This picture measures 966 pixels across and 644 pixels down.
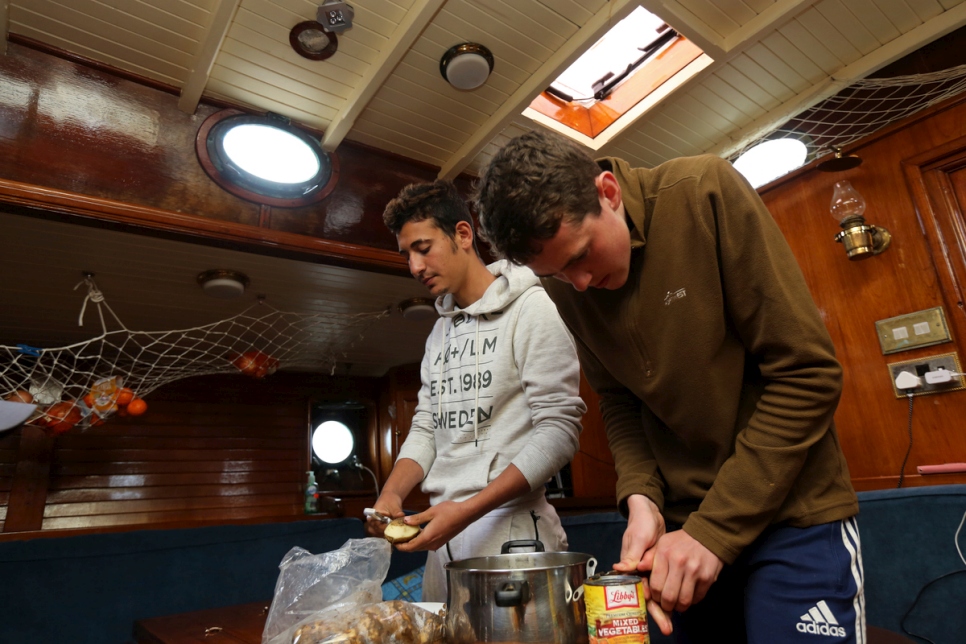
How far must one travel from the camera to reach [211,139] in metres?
2.47

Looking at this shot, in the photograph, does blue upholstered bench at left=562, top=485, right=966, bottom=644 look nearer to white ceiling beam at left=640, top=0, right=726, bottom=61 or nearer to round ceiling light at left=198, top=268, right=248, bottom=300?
white ceiling beam at left=640, top=0, right=726, bottom=61

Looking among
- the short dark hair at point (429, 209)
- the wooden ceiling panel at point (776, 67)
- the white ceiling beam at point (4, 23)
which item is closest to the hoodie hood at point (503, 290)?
the short dark hair at point (429, 209)

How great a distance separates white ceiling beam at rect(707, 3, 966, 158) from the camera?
241cm

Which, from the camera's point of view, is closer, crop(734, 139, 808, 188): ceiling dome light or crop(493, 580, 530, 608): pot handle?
crop(493, 580, 530, 608): pot handle

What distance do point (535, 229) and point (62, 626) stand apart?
9.79 ft

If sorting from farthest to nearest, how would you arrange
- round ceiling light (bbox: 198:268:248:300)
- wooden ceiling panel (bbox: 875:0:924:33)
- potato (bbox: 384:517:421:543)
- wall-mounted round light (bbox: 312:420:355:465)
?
wall-mounted round light (bbox: 312:420:355:465)
round ceiling light (bbox: 198:268:248:300)
wooden ceiling panel (bbox: 875:0:924:33)
potato (bbox: 384:517:421:543)

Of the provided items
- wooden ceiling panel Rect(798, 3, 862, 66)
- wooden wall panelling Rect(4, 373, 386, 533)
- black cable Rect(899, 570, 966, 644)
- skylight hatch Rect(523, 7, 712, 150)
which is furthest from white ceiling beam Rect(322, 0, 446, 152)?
wooden wall panelling Rect(4, 373, 386, 533)

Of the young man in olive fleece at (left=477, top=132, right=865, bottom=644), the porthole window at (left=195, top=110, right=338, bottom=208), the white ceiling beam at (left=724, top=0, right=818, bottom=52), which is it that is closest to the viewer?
the young man in olive fleece at (left=477, top=132, right=865, bottom=644)

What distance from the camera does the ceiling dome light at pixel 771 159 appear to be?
2855 millimetres

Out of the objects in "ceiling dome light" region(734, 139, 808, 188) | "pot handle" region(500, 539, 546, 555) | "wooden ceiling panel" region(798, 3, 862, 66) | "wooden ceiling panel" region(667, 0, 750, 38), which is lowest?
"pot handle" region(500, 539, 546, 555)

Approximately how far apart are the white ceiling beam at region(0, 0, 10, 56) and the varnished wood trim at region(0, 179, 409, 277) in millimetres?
547

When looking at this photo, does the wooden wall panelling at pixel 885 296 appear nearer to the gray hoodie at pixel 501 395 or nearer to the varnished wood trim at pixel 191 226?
the gray hoodie at pixel 501 395

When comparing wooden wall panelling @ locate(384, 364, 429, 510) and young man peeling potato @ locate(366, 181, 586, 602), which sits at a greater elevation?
wooden wall panelling @ locate(384, 364, 429, 510)

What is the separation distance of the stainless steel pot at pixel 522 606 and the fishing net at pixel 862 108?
8.18 ft
